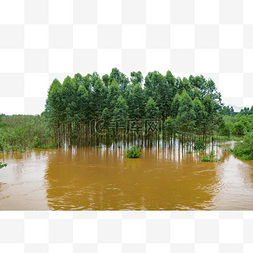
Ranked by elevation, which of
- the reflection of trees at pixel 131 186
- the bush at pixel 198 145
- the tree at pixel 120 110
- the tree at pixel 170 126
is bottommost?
the reflection of trees at pixel 131 186

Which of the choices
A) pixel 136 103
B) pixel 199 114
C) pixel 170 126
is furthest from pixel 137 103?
pixel 199 114

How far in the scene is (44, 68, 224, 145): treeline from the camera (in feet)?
67.5

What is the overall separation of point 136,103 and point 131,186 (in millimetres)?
14452

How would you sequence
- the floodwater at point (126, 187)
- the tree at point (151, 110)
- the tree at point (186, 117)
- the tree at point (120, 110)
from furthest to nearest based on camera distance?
the tree at point (151, 110), the tree at point (120, 110), the tree at point (186, 117), the floodwater at point (126, 187)

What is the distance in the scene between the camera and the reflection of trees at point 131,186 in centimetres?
656

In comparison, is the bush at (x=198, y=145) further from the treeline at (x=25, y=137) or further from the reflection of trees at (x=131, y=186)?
the treeline at (x=25, y=137)

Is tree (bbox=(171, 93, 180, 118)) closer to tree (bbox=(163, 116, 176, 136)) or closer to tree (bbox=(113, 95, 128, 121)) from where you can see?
tree (bbox=(163, 116, 176, 136))

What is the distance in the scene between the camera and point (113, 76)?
2508cm

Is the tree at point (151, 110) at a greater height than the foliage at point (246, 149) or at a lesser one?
greater

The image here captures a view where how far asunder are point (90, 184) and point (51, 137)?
1838 centimetres

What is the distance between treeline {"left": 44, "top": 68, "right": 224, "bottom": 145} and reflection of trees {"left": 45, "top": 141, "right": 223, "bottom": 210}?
8.55 m

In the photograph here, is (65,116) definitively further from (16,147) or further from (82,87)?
(16,147)

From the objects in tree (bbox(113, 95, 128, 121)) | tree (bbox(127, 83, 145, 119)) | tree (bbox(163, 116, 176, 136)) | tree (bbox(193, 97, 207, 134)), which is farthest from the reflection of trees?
tree (bbox(127, 83, 145, 119))

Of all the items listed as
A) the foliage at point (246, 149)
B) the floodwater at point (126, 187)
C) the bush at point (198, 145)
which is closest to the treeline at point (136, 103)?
the bush at point (198, 145)
